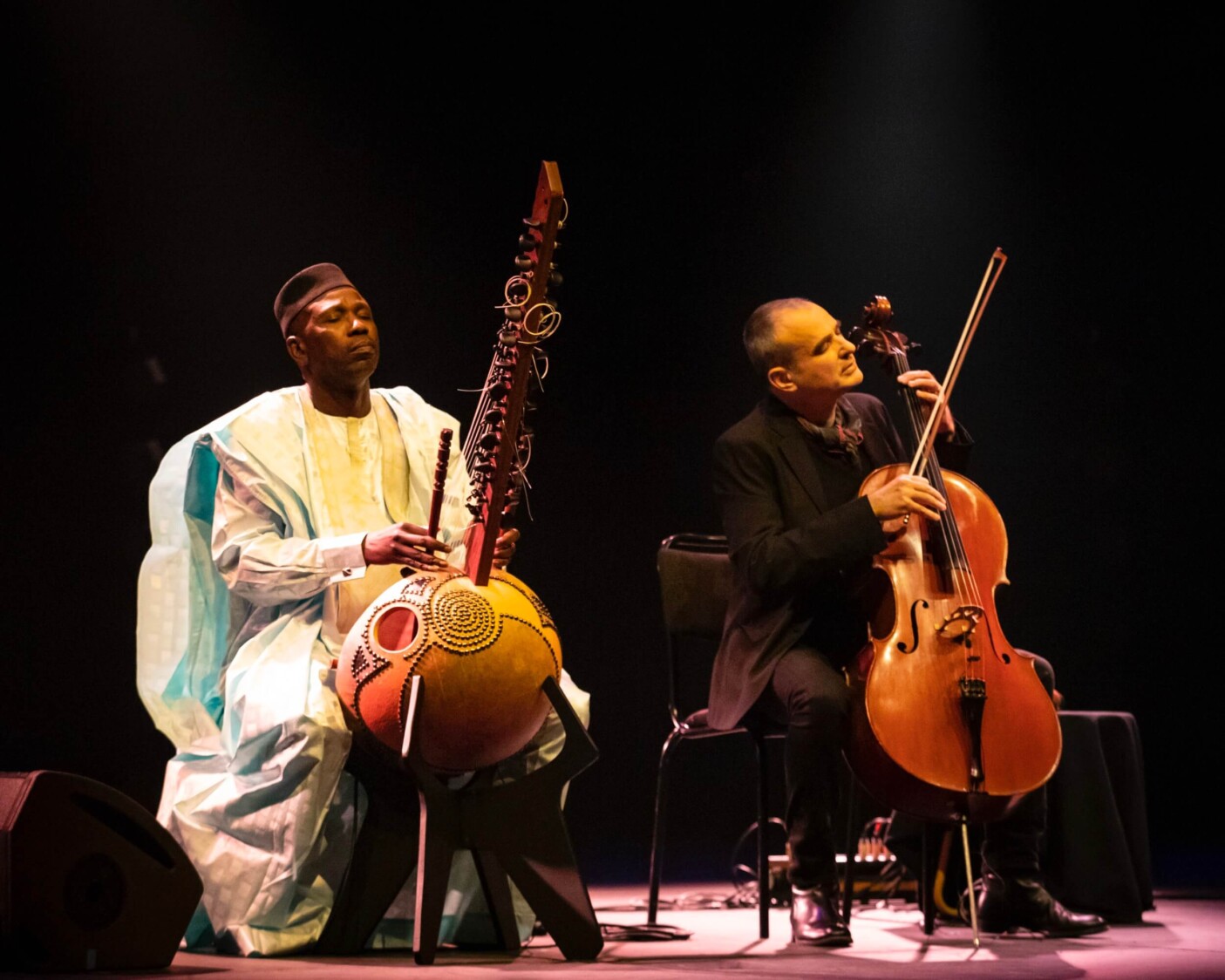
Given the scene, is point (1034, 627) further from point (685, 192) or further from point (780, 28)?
point (780, 28)

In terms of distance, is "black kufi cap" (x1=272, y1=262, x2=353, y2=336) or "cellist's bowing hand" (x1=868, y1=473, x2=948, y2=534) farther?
"black kufi cap" (x1=272, y1=262, x2=353, y2=336)

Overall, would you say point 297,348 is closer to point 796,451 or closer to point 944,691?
point 796,451

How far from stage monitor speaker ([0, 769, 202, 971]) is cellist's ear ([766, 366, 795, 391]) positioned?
1.60 metres

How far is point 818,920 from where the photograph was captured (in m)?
2.98

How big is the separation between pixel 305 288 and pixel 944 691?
1.64 meters

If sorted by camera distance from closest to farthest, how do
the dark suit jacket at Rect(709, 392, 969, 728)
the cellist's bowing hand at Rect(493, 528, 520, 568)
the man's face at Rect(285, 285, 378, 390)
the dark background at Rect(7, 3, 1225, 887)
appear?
1. the cellist's bowing hand at Rect(493, 528, 520, 568)
2. the dark suit jacket at Rect(709, 392, 969, 728)
3. the man's face at Rect(285, 285, 378, 390)
4. the dark background at Rect(7, 3, 1225, 887)

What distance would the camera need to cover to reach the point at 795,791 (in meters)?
3.03

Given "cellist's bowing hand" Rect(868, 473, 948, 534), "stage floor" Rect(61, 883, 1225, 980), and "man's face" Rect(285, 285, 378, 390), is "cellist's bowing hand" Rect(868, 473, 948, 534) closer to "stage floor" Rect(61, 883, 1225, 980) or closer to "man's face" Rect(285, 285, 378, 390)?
"stage floor" Rect(61, 883, 1225, 980)

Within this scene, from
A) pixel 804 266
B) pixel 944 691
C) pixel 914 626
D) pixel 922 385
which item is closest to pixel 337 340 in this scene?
pixel 922 385

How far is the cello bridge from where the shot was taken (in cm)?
286

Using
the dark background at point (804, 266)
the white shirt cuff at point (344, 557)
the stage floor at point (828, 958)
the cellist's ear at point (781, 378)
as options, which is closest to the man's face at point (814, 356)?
the cellist's ear at point (781, 378)

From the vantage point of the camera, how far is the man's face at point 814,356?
3.34 m

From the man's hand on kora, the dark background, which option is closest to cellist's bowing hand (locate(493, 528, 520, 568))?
the man's hand on kora

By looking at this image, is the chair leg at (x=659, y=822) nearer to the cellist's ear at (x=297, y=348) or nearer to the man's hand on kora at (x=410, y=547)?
the man's hand on kora at (x=410, y=547)
